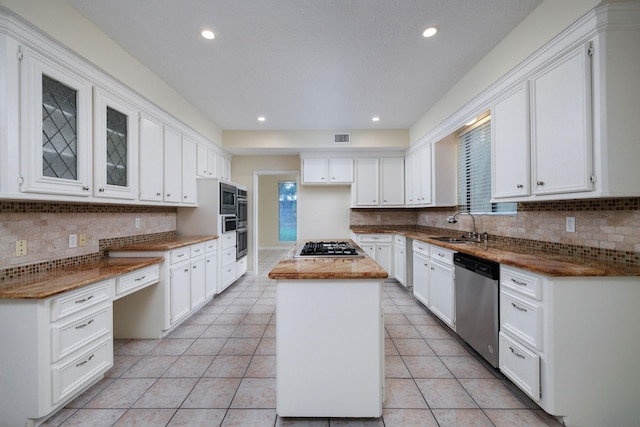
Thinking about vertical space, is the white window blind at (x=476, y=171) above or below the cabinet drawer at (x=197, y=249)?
above

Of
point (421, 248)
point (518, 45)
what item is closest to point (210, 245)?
point (421, 248)

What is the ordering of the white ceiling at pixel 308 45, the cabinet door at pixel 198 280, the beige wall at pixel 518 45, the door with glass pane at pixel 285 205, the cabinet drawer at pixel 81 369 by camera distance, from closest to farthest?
1. the cabinet drawer at pixel 81 369
2. the beige wall at pixel 518 45
3. the white ceiling at pixel 308 45
4. the cabinet door at pixel 198 280
5. the door with glass pane at pixel 285 205

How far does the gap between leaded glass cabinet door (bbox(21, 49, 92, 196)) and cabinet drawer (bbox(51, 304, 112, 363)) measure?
87 centimetres

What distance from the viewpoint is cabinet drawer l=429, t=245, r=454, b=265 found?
8.82 feet

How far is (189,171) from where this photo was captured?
363cm

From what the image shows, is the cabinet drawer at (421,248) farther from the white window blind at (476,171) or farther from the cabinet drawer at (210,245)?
the cabinet drawer at (210,245)

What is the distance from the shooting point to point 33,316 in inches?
59.2

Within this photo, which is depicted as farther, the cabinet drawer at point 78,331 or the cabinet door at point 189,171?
the cabinet door at point 189,171

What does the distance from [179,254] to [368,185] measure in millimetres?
3324

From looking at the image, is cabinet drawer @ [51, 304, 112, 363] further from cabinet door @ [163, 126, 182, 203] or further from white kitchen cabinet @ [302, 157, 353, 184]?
white kitchen cabinet @ [302, 157, 353, 184]

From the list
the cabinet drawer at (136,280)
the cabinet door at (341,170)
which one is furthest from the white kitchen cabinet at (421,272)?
the cabinet drawer at (136,280)

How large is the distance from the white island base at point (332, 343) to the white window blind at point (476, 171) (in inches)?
82.5

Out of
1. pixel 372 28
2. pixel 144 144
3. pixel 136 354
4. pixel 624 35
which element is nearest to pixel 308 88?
pixel 372 28

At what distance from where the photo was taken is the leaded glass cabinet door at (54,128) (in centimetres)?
160
